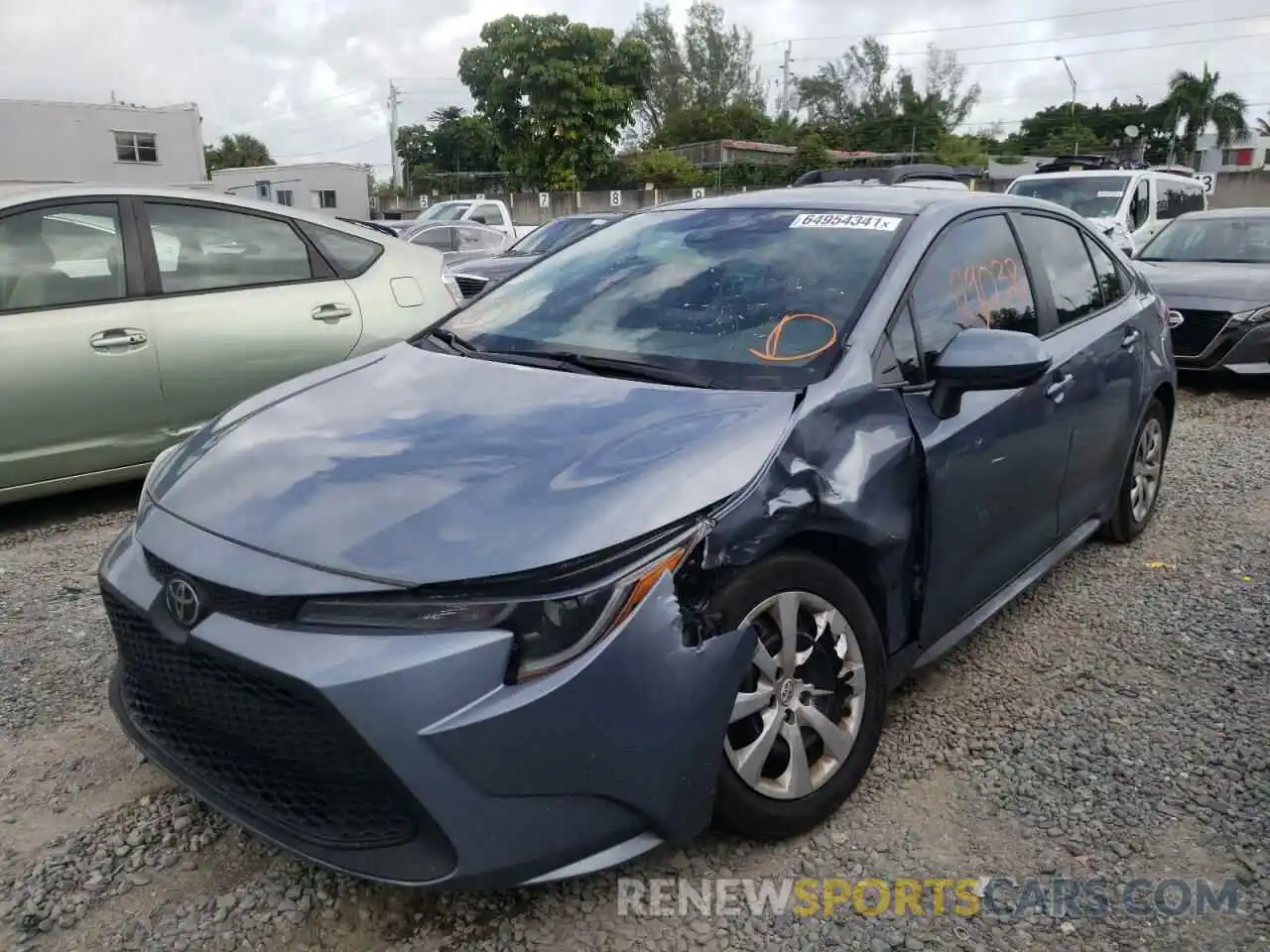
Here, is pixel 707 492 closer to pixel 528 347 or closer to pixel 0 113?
pixel 528 347

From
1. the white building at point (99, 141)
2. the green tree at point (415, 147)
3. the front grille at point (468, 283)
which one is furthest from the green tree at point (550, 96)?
the front grille at point (468, 283)

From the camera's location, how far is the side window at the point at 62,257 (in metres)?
4.48

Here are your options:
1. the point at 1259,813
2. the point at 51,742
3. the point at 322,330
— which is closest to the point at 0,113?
the point at 322,330

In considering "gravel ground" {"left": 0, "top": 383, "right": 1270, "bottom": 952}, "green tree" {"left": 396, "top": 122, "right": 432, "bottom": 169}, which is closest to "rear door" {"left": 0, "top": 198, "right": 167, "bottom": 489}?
"gravel ground" {"left": 0, "top": 383, "right": 1270, "bottom": 952}

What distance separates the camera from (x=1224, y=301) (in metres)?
7.73

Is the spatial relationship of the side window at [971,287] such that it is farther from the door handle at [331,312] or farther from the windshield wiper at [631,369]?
the door handle at [331,312]

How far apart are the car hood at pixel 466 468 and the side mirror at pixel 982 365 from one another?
0.54 m

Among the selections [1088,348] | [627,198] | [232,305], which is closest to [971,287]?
[1088,348]

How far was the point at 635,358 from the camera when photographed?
2838 millimetres

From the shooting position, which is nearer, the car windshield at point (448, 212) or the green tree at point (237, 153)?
the car windshield at point (448, 212)

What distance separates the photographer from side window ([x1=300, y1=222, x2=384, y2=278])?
5410 millimetres

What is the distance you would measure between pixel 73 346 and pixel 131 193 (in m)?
0.84

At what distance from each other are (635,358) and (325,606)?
46.8 inches

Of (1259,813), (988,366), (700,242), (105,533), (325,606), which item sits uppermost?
(700,242)
